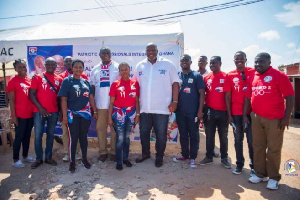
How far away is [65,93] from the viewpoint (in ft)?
11.5

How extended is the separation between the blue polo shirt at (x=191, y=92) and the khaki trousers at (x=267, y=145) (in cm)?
94

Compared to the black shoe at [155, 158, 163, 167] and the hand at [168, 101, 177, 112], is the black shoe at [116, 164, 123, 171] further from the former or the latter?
the hand at [168, 101, 177, 112]

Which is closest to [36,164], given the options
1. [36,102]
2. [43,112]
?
[43,112]

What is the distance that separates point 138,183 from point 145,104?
1.30 metres

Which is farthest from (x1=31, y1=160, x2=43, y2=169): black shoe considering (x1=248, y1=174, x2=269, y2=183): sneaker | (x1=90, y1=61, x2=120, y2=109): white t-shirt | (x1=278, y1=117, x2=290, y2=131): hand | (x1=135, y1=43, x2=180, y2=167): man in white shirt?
(x1=278, y1=117, x2=290, y2=131): hand

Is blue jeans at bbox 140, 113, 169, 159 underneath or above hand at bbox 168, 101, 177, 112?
underneath

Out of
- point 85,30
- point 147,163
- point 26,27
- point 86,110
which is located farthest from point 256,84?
point 26,27

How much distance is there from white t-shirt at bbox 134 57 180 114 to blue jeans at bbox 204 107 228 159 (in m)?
0.79

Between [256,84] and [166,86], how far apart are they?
1.40 metres

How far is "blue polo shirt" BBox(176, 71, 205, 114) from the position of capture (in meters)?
3.80

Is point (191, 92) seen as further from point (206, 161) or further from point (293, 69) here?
point (293, 69)

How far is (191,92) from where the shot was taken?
3809 millimetres

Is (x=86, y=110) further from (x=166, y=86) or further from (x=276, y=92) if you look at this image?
(x=276, y=92)

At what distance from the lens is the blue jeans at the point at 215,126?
12.5 feet
